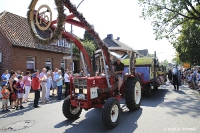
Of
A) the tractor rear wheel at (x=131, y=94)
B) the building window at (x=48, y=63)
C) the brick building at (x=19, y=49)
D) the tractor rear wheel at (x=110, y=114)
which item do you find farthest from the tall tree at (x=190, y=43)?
the tractor rear wheel at (x=110, y=114)

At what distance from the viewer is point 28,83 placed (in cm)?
880

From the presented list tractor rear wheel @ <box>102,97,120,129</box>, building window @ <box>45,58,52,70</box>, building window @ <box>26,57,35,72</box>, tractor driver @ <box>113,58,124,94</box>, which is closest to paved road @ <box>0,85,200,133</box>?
tractor rear wheel @ <box>102,97,120,129</box>

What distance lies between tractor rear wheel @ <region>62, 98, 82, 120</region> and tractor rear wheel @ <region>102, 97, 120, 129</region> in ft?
4.62

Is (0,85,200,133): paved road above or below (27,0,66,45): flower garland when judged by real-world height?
below

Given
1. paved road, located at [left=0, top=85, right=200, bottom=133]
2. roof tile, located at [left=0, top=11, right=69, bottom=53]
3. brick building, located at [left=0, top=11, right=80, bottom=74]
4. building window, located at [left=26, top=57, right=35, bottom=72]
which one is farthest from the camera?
building window, located at [left=26, top=57, right=35, bottom=72]

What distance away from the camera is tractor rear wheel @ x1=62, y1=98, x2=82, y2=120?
523cm

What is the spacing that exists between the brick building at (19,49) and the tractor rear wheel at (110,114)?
11.7 m

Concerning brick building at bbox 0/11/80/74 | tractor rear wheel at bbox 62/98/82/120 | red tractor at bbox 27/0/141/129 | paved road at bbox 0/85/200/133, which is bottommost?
paved road at bbox 0/85/200/133

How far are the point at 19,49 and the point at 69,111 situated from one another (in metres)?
11.5

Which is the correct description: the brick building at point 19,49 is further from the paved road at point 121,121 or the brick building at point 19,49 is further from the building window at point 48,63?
the paved road at point 121,121

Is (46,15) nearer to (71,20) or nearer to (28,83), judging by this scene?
(71,20)

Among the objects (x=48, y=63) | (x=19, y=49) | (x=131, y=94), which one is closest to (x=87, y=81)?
(x=131, y=94)

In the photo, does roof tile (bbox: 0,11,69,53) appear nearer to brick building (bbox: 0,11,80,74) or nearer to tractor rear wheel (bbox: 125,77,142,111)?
brick building (bbox: 0,11,80,74)

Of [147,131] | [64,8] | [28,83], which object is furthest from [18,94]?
[147,131]
